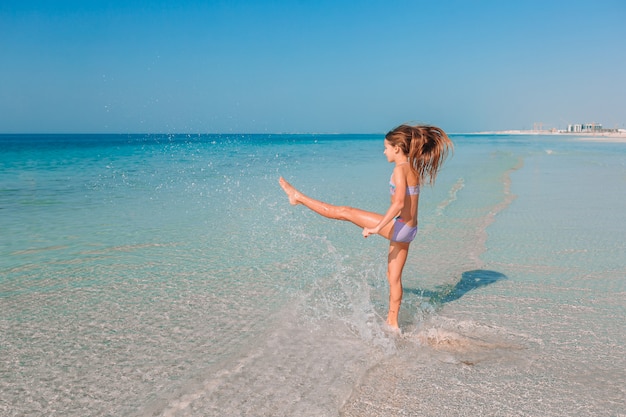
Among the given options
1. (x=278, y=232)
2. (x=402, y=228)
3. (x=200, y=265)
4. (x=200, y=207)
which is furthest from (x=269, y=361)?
(x=200, y=207)

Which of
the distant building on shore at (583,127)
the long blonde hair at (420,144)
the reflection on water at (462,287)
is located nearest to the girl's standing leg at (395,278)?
the long blonde hair at (420,144)

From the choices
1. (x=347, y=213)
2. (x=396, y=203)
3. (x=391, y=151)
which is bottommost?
(x=347, y=213)

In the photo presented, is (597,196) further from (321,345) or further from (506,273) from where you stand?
(321,345)

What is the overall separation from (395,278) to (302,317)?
1036 mm

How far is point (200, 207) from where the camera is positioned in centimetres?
1188

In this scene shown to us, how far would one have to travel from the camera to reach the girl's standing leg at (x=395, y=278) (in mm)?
4723

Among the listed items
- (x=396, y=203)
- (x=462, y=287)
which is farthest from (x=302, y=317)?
(x=462, y=287)

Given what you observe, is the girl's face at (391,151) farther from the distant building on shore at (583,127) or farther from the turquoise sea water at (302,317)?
the distant building on shore at (583,127)

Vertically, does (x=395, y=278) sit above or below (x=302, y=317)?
above

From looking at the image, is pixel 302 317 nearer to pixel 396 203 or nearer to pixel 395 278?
pixel 395 278

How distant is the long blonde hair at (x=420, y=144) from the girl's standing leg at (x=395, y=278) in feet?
2.35

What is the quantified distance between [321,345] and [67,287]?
10.8 ft

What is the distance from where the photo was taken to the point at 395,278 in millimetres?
4773

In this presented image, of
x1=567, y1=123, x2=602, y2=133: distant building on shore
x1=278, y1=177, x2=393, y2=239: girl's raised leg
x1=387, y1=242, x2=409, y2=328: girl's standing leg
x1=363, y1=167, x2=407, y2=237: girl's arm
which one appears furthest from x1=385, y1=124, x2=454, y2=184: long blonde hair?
x1=567, y1=123, x2=602, y2=133: distant building on shore
